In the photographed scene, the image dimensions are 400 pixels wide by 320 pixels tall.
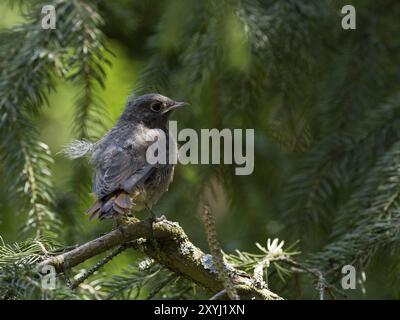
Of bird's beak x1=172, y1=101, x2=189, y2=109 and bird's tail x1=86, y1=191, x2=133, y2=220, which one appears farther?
bird's beak x1=172, y1=101, x2=189, y2=109

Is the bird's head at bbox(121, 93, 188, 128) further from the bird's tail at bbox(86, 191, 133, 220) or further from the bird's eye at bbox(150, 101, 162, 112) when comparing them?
the bird's tail at bbox(86, 191, 133, 220)

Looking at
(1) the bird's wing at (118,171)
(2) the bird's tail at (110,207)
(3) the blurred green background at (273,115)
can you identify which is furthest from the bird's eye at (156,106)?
(2) the bird's tail at (110,207)

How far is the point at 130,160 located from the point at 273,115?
1010 mm

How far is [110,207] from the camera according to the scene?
2914mm

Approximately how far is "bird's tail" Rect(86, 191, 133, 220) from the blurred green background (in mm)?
438

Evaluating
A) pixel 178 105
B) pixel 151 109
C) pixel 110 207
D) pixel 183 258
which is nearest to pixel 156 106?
pixel 151 109

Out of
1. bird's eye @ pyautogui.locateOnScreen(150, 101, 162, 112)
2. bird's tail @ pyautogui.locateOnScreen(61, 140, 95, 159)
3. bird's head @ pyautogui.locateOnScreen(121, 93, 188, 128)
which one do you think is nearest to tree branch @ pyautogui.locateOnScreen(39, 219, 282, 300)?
bird's tail @ pyautogui.locateOnScreen(61, 140, 95, 159)

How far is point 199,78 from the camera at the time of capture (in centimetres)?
357

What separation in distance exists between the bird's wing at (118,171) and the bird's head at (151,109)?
0.40m

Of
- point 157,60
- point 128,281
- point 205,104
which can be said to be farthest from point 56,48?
point 128,281

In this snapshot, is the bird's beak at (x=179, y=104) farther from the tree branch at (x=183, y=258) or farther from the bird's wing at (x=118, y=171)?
the tree branch at (x=183, y=258)

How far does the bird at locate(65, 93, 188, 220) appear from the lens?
308 centimetres

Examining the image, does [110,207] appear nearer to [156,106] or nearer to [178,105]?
[178,105]

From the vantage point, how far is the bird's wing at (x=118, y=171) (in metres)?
3.16
